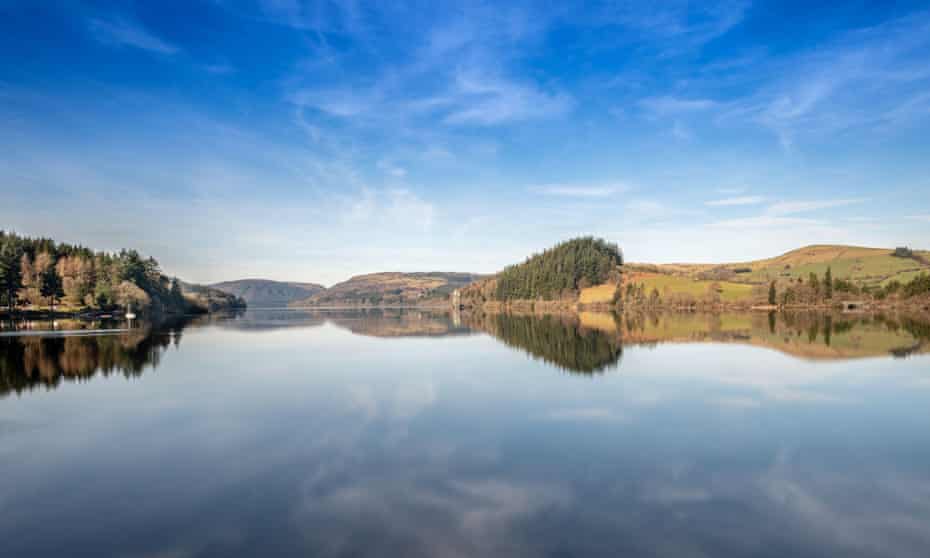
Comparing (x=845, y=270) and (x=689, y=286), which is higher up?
(x=845, y=270)

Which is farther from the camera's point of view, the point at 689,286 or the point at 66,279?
the point at 689,286

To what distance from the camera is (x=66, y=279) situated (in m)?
93.4

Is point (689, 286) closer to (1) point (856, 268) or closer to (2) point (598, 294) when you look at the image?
(2) point (598, 294)

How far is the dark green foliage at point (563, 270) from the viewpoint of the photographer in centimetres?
14762

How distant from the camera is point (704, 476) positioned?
9922 millimetres

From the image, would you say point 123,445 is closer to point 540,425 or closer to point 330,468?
point 330,468

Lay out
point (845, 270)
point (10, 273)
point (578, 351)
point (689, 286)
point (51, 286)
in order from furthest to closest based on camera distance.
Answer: point (845, 270)
point (689, 286)
point (51, 286)
point (10, 273)
point (578, 351)

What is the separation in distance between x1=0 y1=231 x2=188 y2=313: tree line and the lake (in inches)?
3122

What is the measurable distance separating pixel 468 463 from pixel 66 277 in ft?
365

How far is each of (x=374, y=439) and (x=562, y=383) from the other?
10.4 metres

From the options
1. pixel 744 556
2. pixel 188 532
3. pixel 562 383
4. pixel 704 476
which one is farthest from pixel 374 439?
pixel 562 383

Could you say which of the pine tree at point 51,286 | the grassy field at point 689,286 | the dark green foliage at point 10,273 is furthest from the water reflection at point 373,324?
the grassy field at point 689,286

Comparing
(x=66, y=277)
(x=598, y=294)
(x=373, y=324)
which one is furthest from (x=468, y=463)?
(x=598, y=294)

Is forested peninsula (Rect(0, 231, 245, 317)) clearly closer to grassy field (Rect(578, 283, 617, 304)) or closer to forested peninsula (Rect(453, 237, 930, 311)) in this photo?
forested peninsula (Rect(453, 237, 930, 311))
